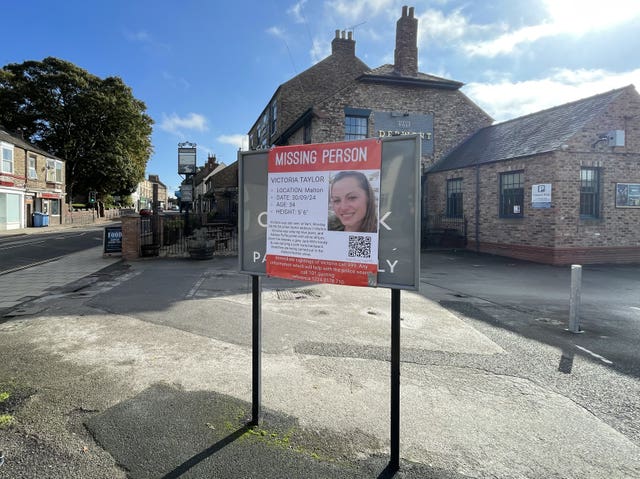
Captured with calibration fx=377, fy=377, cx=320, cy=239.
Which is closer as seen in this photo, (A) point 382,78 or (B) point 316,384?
(B) point 316,384

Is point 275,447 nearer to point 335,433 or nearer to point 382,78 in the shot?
point 335,433

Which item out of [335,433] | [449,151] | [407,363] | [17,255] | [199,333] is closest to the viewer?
[335,433]

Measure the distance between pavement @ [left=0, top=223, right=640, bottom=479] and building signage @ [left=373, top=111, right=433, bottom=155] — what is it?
54.1ft

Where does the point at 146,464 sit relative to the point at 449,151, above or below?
below

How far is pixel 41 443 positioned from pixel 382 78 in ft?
71.0

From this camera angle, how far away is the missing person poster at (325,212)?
2756 mm

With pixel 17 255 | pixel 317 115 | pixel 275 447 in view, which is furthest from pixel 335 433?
pixel 317 115

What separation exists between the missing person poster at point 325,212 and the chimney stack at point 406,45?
70.3ft

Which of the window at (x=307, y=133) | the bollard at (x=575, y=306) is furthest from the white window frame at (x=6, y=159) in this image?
the bollard at (x=575, y=306)

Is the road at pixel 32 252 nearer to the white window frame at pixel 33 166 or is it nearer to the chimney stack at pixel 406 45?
the white window frame at pixel 33 166

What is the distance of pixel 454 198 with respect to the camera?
63.9 ft

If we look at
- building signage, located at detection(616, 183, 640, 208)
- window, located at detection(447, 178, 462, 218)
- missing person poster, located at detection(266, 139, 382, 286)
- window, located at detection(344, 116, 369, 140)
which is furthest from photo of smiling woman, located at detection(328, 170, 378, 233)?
window, located at detection(344, 116, 369, 140)

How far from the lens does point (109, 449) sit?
2822 millimetres

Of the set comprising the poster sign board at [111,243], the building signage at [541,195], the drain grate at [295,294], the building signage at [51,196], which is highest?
→ the building signage at [51,196]
